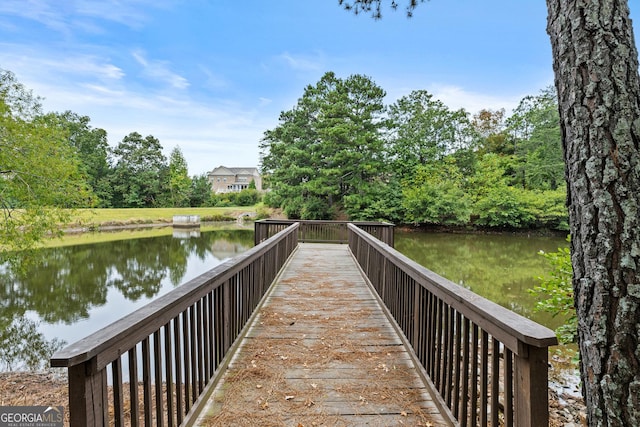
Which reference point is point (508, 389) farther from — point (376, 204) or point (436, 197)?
point (436, 197)

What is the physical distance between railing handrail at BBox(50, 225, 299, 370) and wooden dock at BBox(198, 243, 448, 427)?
29.6 inches

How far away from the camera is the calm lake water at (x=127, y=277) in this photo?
644 centimetres

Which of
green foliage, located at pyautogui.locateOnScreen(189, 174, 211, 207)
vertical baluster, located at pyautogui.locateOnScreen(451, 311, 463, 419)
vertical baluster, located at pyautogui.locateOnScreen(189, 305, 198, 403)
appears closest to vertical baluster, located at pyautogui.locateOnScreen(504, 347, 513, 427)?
vertical baluster, located at pyautogui.locateOnScreen(451, 311, 463, 419)

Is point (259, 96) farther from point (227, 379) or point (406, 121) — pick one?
point (227, 379)

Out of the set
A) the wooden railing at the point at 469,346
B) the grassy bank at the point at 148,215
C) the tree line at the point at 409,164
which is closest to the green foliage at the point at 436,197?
the tree line at the point at 409,164

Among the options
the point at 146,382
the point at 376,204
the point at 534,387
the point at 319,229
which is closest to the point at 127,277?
the point at 319,229

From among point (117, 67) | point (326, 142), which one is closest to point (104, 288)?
point (326, 142)

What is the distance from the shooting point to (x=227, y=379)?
2.39 m

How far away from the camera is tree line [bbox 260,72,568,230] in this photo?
2042 cm

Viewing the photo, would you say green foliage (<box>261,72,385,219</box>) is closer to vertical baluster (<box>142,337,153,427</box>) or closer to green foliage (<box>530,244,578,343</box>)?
green foliage (<box>530,244,578,343</box>)

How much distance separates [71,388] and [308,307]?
326 cm

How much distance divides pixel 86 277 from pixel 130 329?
11.3m

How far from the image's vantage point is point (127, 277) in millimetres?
10820

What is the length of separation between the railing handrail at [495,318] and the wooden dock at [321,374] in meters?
0.74
